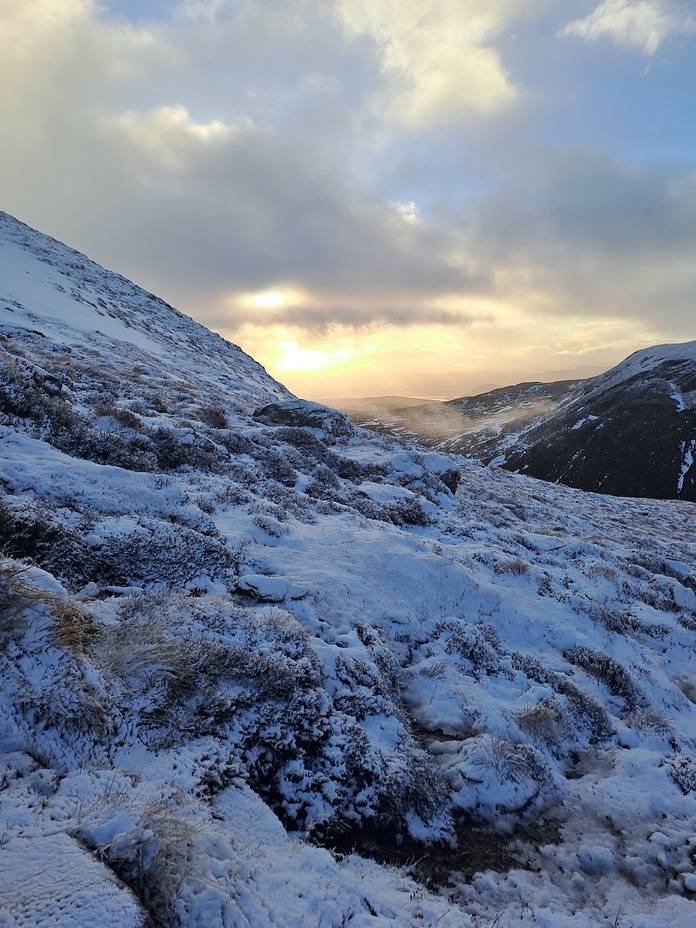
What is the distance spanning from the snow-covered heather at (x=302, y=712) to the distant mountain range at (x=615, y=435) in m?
62.1

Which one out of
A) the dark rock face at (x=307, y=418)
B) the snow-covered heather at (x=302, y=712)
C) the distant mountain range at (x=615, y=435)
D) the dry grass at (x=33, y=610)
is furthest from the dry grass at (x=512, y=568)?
the distant mountain range at (x=615, y=435)

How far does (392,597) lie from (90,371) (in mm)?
18478

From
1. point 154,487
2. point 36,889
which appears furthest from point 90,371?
point 36,889

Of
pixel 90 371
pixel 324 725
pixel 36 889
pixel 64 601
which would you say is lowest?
pixel 324 725

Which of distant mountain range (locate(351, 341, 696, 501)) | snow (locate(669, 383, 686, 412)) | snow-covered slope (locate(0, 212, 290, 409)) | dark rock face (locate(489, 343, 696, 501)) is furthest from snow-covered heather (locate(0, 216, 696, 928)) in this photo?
snow (locate(669, 383, 686, 412))

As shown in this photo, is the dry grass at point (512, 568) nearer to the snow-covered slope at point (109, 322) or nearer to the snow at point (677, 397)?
the snow-covered slope at point (109, 322)

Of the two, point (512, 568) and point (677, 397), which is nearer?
point (512, 568)

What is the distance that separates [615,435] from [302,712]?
8198 centimetres

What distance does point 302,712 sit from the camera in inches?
207

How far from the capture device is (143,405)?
16.7 m

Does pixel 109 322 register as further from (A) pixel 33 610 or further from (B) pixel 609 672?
(B) pixel 609 672

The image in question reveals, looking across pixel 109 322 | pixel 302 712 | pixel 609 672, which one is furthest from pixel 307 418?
pixel 109 322

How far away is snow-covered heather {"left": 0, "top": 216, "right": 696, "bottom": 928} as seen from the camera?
11.1 feet

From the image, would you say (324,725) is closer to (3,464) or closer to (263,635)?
(263,635)
